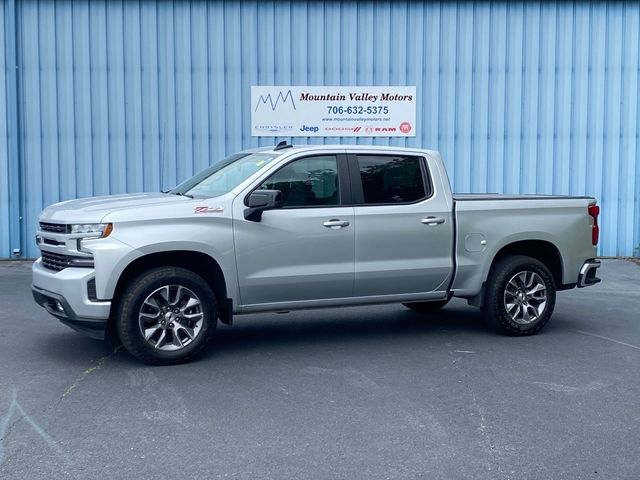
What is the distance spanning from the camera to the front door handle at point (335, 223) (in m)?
7.61

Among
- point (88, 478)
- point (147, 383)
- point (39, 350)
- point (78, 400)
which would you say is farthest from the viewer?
point (39, 350)

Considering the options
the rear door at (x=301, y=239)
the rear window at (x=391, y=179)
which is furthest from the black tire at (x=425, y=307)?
the rear door at (x=301, y=239)

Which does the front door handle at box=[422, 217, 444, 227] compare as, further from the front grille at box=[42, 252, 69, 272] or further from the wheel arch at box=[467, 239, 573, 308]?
the front grille at box=[42, 252, 69, 272]

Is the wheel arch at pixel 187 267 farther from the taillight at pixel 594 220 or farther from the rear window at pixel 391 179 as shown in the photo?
the taillight at pixel 594 220

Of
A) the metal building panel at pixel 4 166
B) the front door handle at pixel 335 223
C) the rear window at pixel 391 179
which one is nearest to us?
the front door handle at pixel 335 223

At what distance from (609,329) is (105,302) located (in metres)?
5.41

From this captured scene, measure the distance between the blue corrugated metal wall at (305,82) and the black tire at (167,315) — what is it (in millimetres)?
7679

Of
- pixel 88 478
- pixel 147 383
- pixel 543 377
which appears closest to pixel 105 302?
pixel 147 383

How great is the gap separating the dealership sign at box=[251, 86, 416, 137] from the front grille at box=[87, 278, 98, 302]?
8.14m

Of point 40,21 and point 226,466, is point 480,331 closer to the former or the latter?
point 226,466

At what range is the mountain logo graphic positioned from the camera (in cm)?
1458

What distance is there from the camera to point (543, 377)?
6.92 m

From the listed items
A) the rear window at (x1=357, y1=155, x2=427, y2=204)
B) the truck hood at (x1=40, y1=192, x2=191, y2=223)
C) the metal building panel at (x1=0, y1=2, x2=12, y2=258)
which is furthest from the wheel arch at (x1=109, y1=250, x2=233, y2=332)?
the metal building panel at (x1=0, y1=2, x2=12, y2=258)

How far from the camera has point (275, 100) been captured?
14586 millimetres
